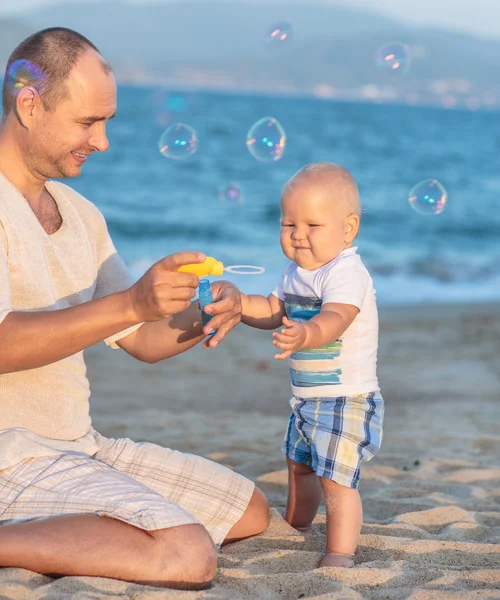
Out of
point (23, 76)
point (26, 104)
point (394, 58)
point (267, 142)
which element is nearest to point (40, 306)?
point (26, 104)

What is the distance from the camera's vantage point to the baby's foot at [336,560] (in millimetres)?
2777

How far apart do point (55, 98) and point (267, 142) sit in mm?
1898

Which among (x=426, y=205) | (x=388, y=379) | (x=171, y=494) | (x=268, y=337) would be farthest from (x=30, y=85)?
(x=268, y=337)

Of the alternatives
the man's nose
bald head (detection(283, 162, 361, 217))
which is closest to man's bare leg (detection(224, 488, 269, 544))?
bald head (detection(283, 162, 361, 217))

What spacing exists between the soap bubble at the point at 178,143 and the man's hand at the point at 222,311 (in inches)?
59.2

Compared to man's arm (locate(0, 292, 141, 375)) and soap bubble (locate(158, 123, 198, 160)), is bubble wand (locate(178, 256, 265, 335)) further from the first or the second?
soap bubble (locate(158, 123, 198, 160))

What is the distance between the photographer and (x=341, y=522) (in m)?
2.87

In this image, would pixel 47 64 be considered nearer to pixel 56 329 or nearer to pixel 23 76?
pixel 23 76

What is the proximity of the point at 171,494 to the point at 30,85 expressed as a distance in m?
1.50

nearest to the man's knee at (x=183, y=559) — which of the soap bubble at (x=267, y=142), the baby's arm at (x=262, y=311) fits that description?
the baby's arm at (x=262, y=311)

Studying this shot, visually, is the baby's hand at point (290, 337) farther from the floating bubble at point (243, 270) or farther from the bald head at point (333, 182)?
the bald head at point (333, 182)

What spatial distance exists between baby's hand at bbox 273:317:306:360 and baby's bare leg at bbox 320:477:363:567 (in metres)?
0.55

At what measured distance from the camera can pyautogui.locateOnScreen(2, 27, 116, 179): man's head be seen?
2.80 meters

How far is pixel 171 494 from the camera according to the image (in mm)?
3064
